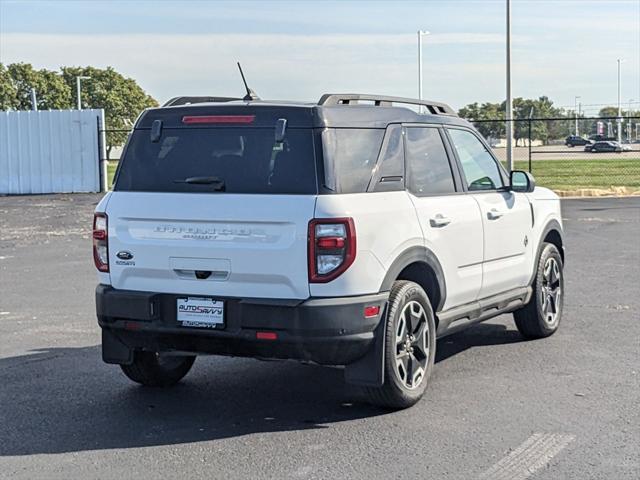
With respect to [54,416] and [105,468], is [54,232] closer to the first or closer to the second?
[54,416]

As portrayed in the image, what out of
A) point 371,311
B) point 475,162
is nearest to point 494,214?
point 475,162

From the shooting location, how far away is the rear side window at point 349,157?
5.73m

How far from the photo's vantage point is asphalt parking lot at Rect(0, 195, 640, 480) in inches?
202

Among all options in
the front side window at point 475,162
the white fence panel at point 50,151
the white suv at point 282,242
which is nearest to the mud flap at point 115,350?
the white suv at point 282,242

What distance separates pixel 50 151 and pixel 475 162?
24.0 metres

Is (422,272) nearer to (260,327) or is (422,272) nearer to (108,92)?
(260,327)

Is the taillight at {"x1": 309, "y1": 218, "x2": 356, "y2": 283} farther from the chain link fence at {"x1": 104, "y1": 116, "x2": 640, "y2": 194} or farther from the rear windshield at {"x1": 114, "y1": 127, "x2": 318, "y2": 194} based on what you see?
the chain link fence at {"x1": 104, "y1": 116, "x2": 640, "y2": 194}

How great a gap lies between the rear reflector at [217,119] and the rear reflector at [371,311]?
52.7 inches

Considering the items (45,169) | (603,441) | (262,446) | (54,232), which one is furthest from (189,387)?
(45,169)

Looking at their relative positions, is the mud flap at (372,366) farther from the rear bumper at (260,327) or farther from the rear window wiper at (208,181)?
the rear window wiper at (208,181)

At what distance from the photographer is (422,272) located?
21.2 ft

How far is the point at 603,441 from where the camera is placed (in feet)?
17.8

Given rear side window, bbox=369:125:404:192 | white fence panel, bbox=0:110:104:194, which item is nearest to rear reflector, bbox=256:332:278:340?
rear side window, bbox=369:125:404:192

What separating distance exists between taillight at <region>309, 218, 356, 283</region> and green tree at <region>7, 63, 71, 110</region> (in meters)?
79.1
